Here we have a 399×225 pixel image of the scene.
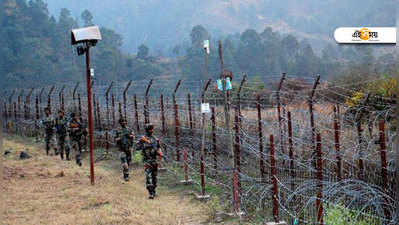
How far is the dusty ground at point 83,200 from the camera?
7629mm

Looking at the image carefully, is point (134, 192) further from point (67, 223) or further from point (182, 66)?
point (182, 66)

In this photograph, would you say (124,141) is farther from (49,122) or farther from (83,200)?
(49,122)

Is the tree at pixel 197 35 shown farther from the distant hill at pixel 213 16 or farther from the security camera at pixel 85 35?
the security camera at pixel 85 35

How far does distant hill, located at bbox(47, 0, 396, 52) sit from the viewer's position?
448 feet

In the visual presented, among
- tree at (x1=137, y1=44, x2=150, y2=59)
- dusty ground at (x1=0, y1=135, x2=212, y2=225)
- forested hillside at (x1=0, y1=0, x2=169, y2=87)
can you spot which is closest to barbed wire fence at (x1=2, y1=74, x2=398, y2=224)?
dusty ground at (x1=0, y1=135, x2=212, y2=225)

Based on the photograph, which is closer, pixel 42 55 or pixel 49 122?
pixel 49 122

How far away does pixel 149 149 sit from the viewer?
9125mm

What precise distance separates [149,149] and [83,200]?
1.45m

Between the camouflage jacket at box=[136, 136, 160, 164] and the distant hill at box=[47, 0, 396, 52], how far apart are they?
11637cm

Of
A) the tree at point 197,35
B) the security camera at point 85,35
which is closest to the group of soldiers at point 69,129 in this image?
the security camera at point 85,35

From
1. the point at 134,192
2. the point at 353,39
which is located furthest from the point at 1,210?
the point at 353,39

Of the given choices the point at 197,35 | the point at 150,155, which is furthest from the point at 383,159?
the point at 197,35

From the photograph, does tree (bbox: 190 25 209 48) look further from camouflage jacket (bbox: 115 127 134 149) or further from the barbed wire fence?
camouflage jacket (bbox: 115 127 134 149)

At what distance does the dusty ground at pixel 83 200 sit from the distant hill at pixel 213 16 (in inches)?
4522
